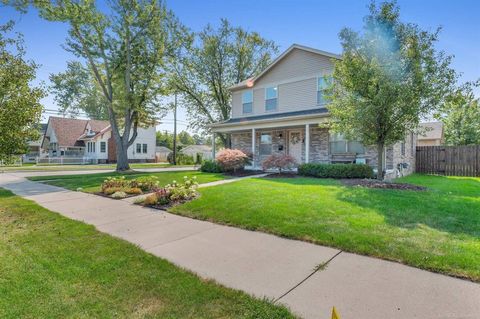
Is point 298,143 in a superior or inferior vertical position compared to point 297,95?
inferior

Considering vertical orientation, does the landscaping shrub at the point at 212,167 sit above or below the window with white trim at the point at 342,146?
below

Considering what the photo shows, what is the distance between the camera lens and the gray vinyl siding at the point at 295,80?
14.9m

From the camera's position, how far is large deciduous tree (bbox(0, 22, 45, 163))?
20.8 ft

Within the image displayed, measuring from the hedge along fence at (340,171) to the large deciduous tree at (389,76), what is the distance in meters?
2.34

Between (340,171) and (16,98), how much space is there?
36.6 feet

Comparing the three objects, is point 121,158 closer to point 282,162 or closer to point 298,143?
point 282,162

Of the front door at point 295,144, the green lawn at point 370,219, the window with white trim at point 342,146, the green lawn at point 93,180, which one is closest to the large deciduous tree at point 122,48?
the green lawn at point 93,180

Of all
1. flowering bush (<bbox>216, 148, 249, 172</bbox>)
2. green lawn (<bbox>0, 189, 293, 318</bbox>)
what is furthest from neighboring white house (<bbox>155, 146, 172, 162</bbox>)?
green lawn (<bbox>0, 189, 293, 318</bbox>)

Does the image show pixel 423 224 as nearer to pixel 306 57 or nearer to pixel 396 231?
pixel 396 231

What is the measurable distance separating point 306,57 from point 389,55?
755cm

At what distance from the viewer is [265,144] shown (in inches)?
673

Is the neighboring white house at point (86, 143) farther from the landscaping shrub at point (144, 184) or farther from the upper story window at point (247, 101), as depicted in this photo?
the landscaping shrub at point (144, 184)

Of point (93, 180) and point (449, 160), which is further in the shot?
point (449, 160)

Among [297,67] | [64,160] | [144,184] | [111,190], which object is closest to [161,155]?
[64,160]
